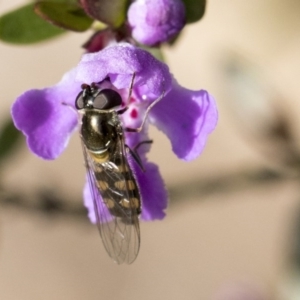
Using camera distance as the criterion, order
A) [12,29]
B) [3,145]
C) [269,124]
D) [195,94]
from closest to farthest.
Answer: [195,94]
[12,29]
[3,145]
[269,124]

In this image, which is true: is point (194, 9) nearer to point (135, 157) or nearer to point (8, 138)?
point (135, 157)

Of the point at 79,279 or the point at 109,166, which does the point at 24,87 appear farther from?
the point at 109,166

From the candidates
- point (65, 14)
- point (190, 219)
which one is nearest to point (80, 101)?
point (65, 14)

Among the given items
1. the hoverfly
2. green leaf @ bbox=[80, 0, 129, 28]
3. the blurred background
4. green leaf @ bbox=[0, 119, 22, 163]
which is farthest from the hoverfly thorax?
the blurred background

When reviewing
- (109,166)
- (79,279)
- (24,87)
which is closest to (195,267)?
(79,279)

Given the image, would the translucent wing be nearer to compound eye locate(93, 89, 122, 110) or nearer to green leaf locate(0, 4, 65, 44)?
compound eye locate(93, 89, 122, 110)

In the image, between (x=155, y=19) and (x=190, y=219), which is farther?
(x=190, y=219)
